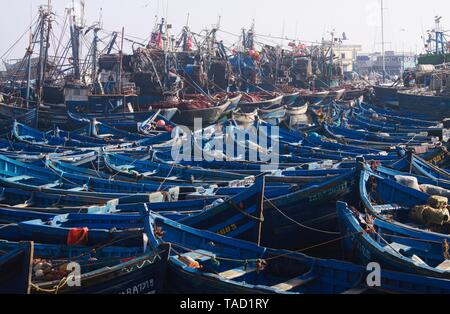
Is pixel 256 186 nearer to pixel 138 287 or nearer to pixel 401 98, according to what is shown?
pixel 138 287

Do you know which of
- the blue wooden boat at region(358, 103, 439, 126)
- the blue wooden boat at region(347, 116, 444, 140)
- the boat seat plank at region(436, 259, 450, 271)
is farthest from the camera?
the blue wooden boat at region(358, 103, 439, 126)

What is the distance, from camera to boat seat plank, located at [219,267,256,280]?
31.2 ft

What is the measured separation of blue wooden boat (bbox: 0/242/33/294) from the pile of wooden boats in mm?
15

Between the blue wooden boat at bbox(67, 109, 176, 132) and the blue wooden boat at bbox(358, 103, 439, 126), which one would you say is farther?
the blue wooden boat at bbox(67, 109, 176, 132)

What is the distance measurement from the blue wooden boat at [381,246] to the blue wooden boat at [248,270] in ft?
1.38

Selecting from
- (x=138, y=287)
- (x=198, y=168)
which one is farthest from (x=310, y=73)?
(x=138, y=287)

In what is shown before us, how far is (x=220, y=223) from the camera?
11.5 metres

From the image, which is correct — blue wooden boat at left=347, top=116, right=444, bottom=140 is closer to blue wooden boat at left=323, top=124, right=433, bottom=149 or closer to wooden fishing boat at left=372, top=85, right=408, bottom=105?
blue wooden boat at left=323, top=124, right=433, bottom=149

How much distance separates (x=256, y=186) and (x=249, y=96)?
32.2m

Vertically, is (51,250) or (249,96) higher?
(249,96)

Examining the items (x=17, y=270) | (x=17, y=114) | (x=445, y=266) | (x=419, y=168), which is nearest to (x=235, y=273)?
(x=445, y=266)

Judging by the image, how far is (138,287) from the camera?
8516 mm

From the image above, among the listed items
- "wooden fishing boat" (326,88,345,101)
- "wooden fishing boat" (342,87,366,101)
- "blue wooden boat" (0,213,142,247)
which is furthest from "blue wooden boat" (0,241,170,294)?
"wooden fishing boat" (342,87,366,101)

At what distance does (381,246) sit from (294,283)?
170cm
